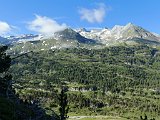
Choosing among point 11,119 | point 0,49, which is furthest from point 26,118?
point 0,49

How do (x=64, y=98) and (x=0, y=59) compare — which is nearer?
(x=64, y=98)

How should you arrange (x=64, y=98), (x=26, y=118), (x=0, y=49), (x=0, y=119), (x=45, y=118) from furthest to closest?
(x=0, y=49) → (x=45, y=118) → (x=26, y=118) → (x=64, y=98) → (x=0, y=119)

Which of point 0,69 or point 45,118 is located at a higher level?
point 0,69

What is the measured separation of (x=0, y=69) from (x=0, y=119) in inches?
3139

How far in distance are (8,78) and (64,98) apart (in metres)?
63.4

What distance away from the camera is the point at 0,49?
15550 cm

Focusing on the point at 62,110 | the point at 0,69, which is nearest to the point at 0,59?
the point at 0,69

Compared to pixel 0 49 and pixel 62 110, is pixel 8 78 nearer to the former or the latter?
pixel 0 49

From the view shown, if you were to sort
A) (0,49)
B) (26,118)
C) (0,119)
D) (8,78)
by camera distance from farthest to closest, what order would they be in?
(0,49) → (8,78) → (26,118) → (0,119)

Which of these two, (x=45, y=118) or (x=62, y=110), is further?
(x=45, y=118)

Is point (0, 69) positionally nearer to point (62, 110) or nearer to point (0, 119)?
point (62, 110)

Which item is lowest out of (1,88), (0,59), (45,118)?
(45,118)

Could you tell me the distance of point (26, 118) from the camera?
112 metres

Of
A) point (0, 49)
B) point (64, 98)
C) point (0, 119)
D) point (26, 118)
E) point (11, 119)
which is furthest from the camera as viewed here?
point (0, 49)
